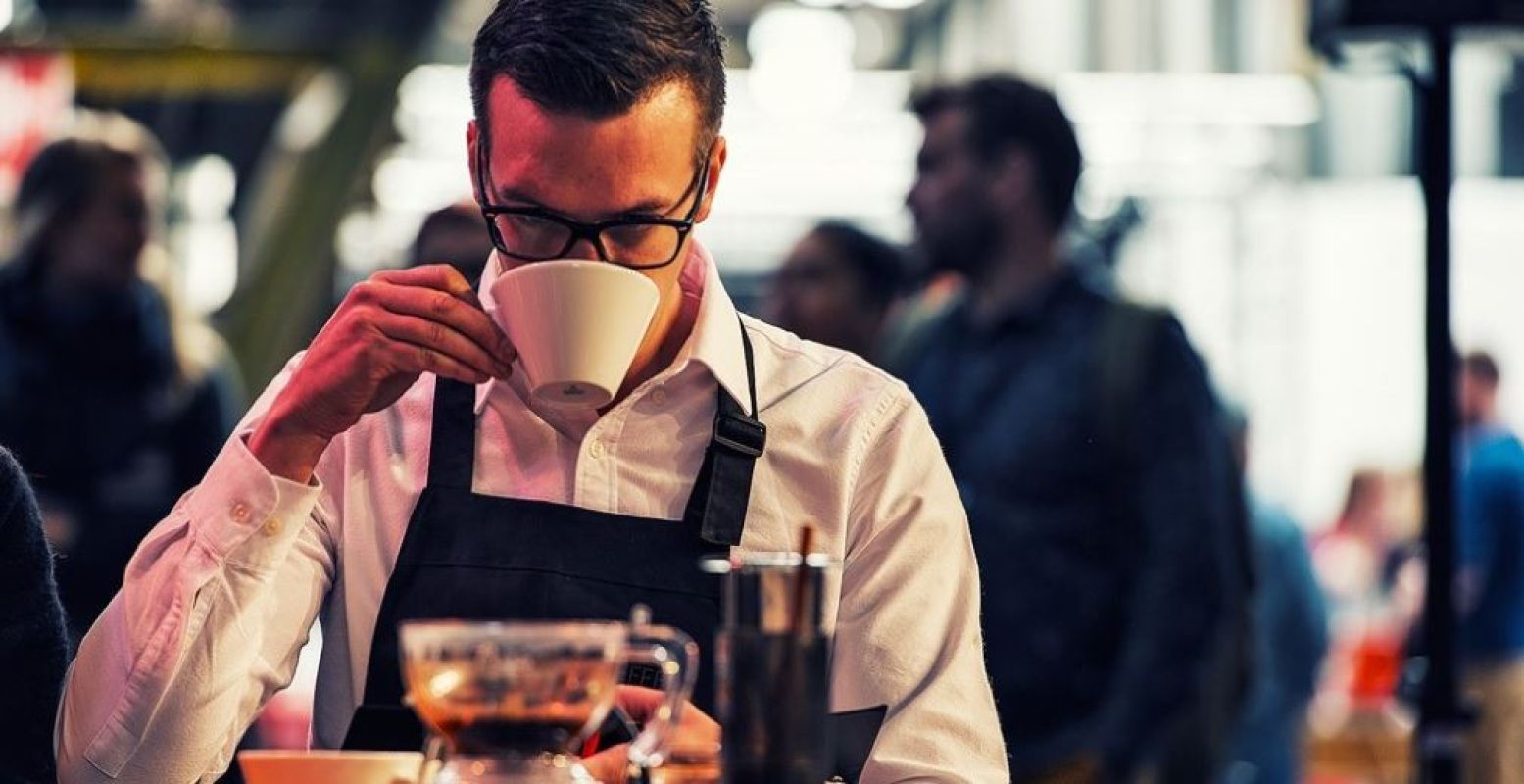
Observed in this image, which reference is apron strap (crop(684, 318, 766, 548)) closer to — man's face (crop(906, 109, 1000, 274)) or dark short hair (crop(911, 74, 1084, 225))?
man's face (crop(906, 109, 1000, 274))

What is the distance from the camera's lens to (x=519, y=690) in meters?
1.48

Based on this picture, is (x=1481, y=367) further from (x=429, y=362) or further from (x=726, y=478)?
(x=429, y=362)

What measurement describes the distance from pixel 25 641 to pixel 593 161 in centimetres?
64

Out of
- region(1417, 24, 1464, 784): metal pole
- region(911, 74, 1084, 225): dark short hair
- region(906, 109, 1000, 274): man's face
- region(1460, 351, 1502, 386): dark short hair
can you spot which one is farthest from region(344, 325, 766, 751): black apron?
region(1460, 351, 1502, 386): dark short hair

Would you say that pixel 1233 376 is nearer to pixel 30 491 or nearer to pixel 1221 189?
pixel 1221 189

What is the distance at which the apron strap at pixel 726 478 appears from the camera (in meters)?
2.10

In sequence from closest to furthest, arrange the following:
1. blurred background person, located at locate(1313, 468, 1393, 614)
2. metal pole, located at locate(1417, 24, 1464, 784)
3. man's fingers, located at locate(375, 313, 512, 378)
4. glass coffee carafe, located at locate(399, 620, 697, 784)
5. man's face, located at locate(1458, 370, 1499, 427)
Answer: glass coffee carafe, located at locate(399, 620, 697, 784)
man's fingers, located at locate(375, 313, 512, 378)
metal pole, located at locate(1417, 24, 1464, 784)
man's face, located at locate(1458, 370, 1499, 427)
blurred background person, located at locate(1313, 468, 1393, 614)

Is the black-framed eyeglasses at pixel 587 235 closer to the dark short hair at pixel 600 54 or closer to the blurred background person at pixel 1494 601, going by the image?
the dark short hair at pixel 600 54

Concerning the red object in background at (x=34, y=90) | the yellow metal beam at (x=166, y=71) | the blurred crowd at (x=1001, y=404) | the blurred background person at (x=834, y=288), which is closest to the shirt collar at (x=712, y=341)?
the blurred crowd at (x=1001, y=404)

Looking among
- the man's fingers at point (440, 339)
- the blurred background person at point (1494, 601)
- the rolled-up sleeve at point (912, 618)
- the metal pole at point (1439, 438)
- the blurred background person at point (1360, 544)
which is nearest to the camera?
the man's fingers at point (440, 339)

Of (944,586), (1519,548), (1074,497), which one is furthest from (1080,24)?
(944,586)

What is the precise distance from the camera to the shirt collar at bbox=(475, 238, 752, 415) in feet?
7.14

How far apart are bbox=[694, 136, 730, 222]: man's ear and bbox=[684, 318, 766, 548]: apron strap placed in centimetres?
18

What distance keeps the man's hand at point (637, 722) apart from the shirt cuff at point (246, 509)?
1.00 feet
